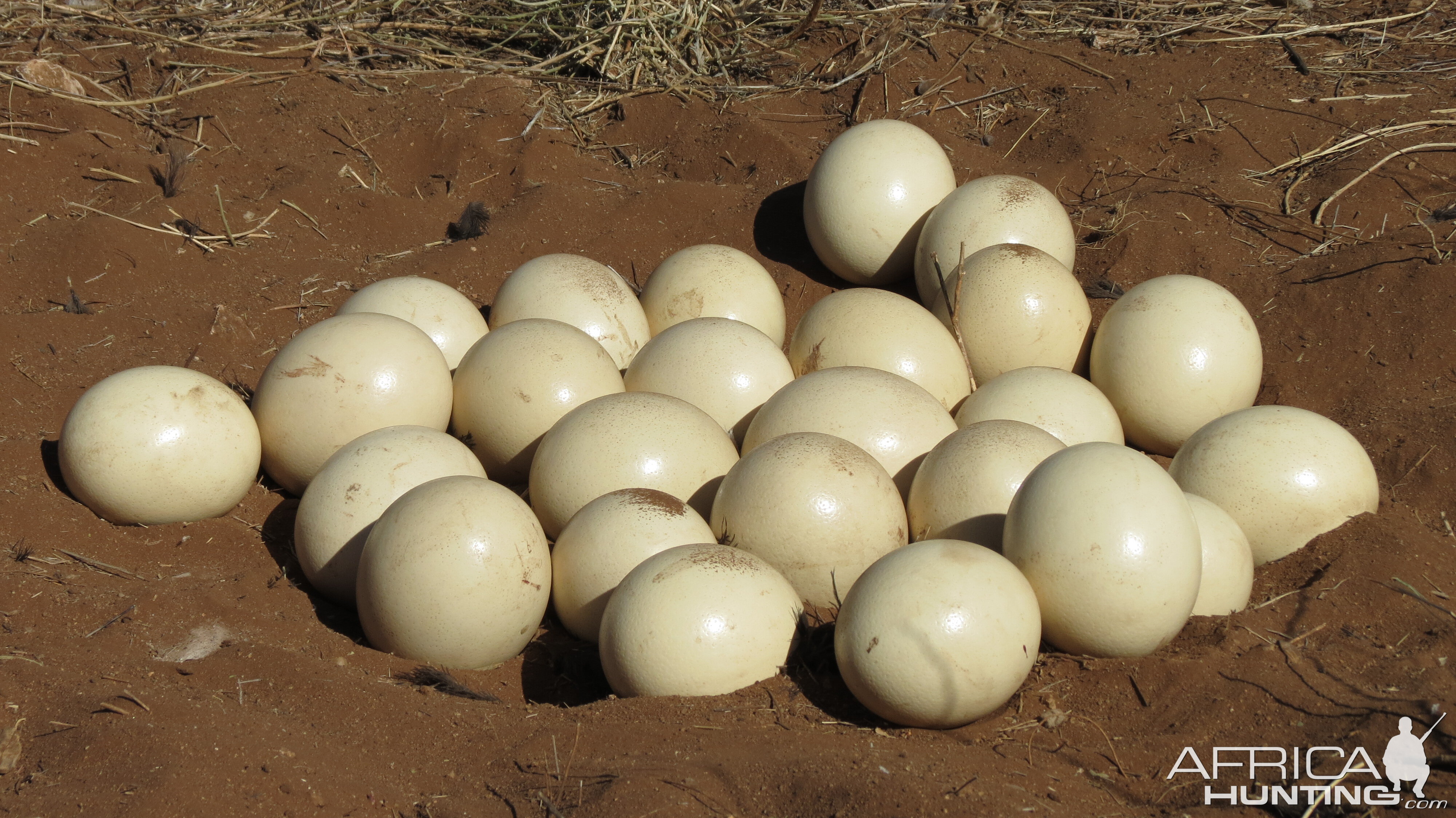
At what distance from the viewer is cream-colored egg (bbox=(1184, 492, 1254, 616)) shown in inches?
147

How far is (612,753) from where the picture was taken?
9.72 ft

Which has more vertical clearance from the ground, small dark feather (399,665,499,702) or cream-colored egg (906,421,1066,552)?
cream-colored egg (906,421,1066,552)

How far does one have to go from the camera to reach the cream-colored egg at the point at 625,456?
397cm

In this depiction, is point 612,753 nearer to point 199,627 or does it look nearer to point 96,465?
point 199,627

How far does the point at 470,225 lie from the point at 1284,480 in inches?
160

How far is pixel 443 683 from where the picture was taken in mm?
3496

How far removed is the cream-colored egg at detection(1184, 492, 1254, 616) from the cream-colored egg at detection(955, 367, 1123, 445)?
63cm

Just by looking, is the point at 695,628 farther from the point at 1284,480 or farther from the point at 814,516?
the point at 1284,480

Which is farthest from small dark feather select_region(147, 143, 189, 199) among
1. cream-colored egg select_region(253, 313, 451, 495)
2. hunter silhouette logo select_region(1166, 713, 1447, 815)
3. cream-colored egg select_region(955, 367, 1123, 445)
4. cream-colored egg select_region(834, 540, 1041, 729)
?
hunter silhouette logo select_region(1166, 713, 1447, 815)

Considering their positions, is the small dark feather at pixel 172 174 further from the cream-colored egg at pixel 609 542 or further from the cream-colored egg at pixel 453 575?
the cream-colored egg at pixel 609 542

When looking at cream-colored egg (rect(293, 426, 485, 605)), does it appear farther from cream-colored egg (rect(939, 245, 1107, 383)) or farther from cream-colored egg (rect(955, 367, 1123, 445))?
cream-colored egg (rect(939, 245, 1107, 383))

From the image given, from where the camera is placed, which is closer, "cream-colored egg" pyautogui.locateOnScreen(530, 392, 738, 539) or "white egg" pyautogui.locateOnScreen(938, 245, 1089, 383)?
"cream-colored egg" pyautogui.locateOnScreen(530, 392, 738, 539)

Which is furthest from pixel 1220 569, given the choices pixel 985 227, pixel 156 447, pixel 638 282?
pixel 156 447

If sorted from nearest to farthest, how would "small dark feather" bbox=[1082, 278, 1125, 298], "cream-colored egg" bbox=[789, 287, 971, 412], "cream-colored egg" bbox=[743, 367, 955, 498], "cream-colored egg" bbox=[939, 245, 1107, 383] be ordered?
1. "cream-colored egg" bbox=[743, 367, 955, 498]
2. "cream-colored egg" bbox=[789, 287, 971, 412]
3. "cream-colored egg" bbox=[939, 245, 1107, 383]
4. "small dark feather" bbox=[1082, 278, 1125, 298]
